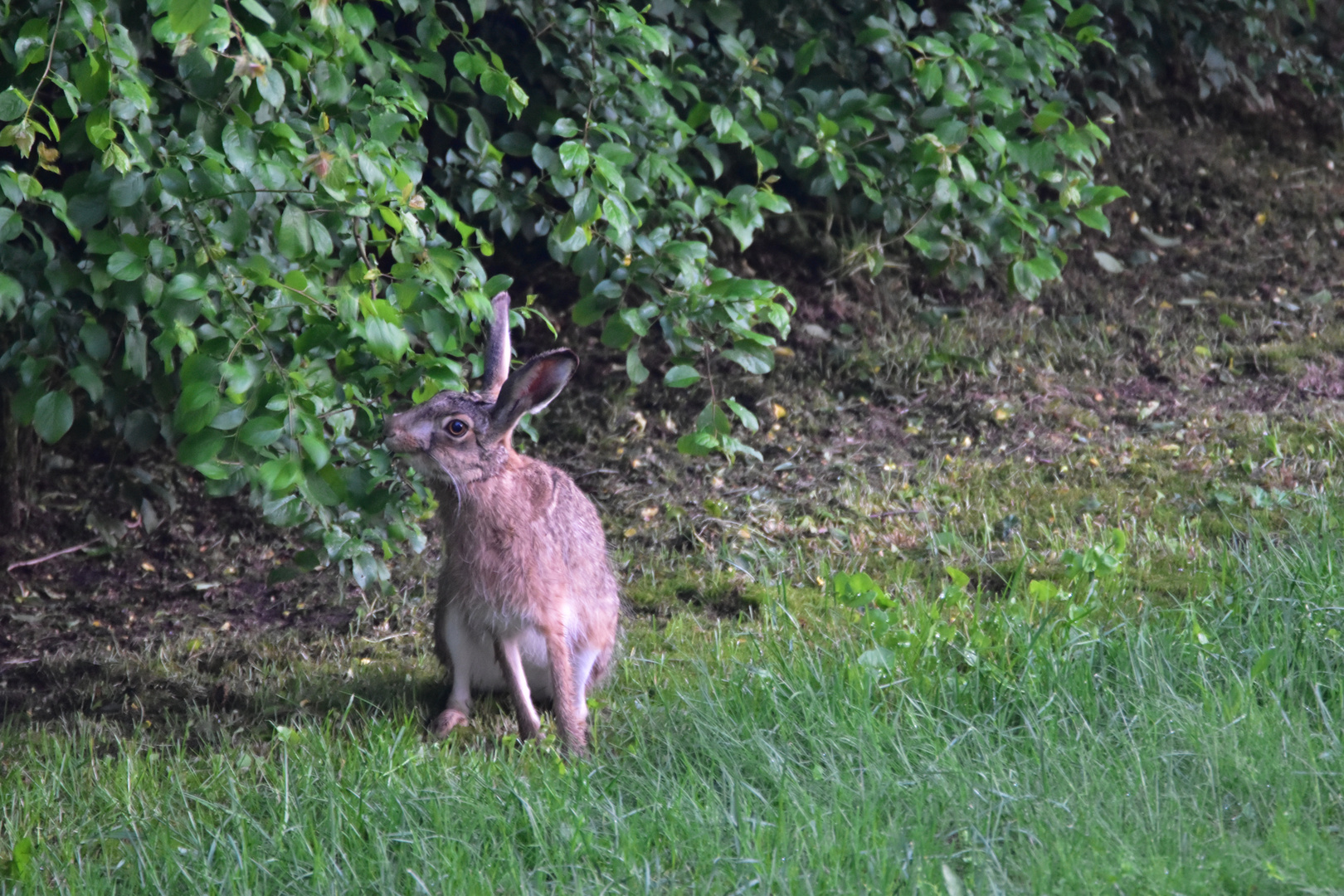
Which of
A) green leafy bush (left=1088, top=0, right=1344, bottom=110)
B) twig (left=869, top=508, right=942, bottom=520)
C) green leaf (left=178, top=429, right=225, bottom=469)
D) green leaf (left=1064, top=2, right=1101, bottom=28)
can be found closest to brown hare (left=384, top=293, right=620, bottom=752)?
green leaf (left=178, top=429, right=225, bottom=469)

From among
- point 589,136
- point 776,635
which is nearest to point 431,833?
point 776,635

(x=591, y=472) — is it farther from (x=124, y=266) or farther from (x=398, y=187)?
(x=124, y=266)

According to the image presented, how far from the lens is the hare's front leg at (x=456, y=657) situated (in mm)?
4477

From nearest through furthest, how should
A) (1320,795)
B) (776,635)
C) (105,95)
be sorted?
1. (1320,795)
2. (105,95)
3. (776,635)

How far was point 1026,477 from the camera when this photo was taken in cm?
604

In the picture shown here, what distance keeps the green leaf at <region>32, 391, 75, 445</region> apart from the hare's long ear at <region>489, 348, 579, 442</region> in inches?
54.1

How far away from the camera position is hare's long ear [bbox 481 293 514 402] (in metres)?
4.73

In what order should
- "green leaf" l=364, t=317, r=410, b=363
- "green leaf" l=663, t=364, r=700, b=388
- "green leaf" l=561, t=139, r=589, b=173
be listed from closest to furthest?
"green leaf" l=364, t=317, r=410, b=363, "green leaf" l=561, t=139, r=589, b=173, "green leaf" l=663, t=364, r=700, b=388

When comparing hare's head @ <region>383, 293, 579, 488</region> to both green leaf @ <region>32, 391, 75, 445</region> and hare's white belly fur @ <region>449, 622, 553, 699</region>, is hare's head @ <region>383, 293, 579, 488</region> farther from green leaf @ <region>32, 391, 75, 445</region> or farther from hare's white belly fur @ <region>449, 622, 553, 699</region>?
green leaf @ <region>32, 391, 75, 445</region>

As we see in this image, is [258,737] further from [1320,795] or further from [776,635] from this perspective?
[1320,795]

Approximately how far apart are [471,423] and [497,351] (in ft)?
1.33

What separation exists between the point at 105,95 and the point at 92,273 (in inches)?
33.1

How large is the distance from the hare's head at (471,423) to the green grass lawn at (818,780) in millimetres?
808

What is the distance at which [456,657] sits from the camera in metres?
4.51
